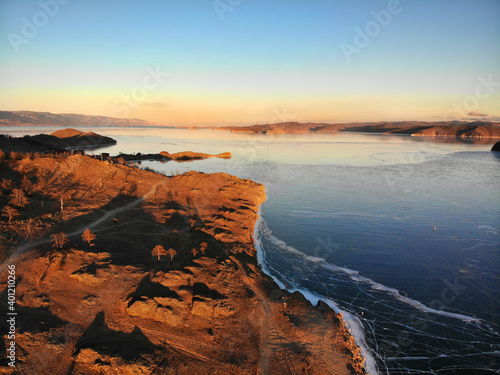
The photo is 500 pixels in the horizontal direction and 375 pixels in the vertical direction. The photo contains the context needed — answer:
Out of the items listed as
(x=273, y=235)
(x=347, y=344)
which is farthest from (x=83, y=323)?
(x=273, y=235)

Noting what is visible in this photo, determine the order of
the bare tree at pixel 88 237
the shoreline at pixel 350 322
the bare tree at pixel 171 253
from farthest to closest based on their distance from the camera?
the bare tree at pixel 88 237
the bare tree at pixel 171 253
the shoreline at pixel 350 322

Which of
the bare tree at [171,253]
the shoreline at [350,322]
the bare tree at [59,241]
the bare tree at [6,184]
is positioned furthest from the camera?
the bare tree at [6,184]

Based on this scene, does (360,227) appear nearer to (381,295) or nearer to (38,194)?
(381,295)

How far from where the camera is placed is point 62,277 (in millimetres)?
10984

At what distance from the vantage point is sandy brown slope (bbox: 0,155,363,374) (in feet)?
26.9

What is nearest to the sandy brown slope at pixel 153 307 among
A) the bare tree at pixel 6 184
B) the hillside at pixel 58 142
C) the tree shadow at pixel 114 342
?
the tree shadow at pixel 114 342

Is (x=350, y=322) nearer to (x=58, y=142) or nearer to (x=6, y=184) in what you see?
(x=6, y=184)

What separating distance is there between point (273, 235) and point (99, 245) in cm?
1080

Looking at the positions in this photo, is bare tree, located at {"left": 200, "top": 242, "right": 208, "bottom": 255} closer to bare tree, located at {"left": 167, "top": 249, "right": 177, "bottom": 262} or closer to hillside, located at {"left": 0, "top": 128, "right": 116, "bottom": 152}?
bare tree, located at {"left": 167, "top": 249, "right": 177, "bottom": 262}

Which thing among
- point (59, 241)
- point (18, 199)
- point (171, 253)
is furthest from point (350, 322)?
point (18, 199)

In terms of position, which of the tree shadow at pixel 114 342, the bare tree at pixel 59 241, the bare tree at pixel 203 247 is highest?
the bare tree at pixel 59 241

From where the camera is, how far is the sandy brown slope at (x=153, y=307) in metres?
8.21

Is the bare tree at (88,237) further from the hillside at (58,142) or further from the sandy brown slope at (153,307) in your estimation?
the hillside at (58,142)

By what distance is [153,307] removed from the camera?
976cm
